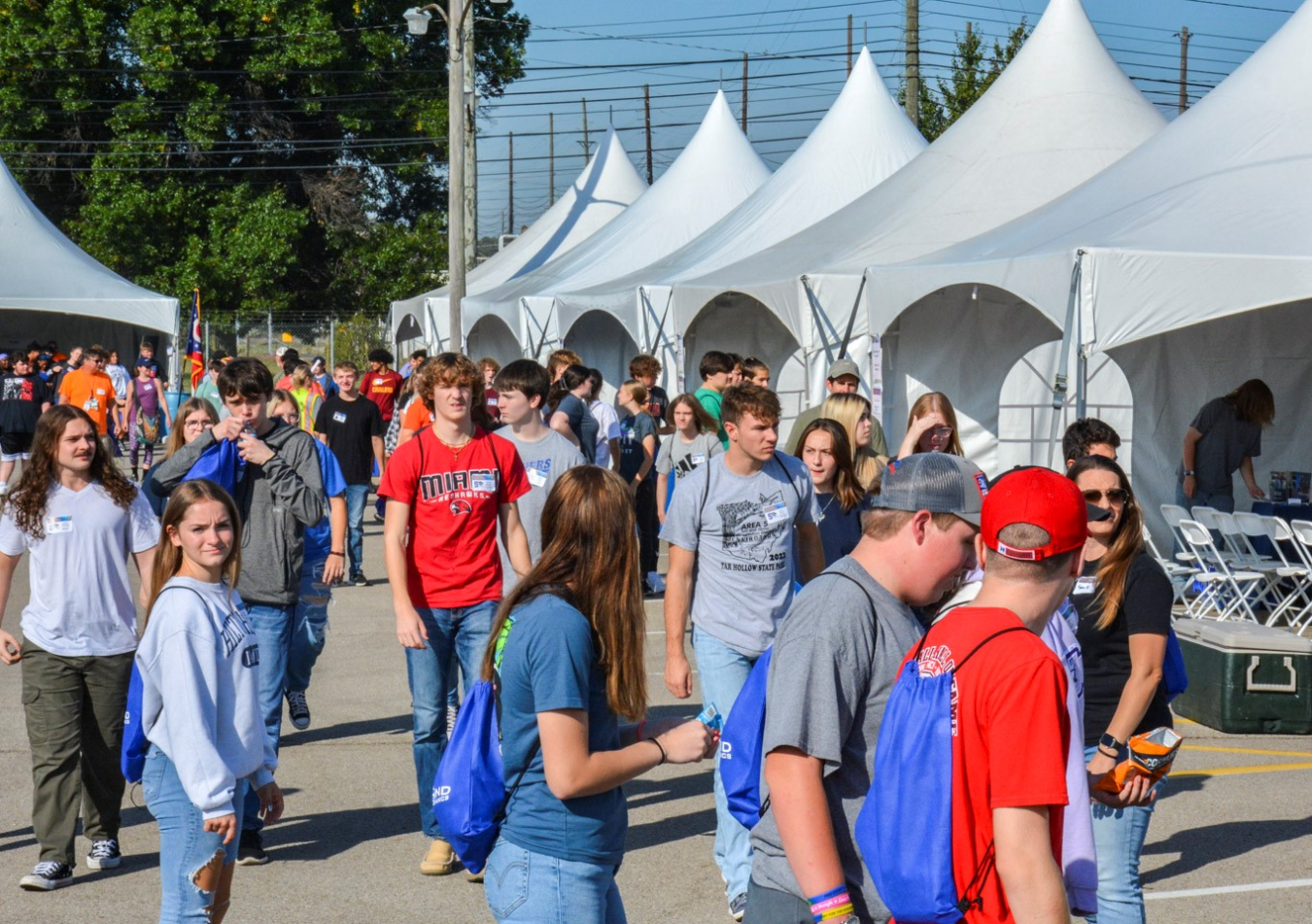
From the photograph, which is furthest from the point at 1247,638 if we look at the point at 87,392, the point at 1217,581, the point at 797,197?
the point at 87,392

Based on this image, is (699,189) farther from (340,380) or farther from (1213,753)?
(1213,753)

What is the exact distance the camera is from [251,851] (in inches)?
227

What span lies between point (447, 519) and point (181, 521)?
171 centimetres

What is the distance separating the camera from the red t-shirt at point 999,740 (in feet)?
7.55

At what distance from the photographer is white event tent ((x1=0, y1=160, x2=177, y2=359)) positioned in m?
24.7

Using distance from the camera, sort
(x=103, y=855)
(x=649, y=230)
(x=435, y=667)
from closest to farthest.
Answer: (x=103, y=855) < (x=435, y=667) < (x=649, y=230)

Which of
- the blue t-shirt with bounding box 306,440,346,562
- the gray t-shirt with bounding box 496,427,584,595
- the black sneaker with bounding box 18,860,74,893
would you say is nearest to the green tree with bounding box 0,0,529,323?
the blue t-shirt with bounding box 306,440,346,562

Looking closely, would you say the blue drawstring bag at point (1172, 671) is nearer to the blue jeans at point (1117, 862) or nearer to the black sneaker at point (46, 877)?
the blue jeans at point (1117, 862)

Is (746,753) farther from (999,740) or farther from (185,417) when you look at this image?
(185,417)

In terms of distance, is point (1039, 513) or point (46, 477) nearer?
point (1039, 513)

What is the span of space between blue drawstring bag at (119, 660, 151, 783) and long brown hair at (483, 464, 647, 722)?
131 cm

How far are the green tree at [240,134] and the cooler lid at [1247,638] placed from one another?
27949mm

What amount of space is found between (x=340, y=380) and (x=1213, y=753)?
8.20 m

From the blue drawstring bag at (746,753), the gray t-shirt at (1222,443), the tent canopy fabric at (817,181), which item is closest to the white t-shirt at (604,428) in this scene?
the gray t-shirt at (1222,443)
